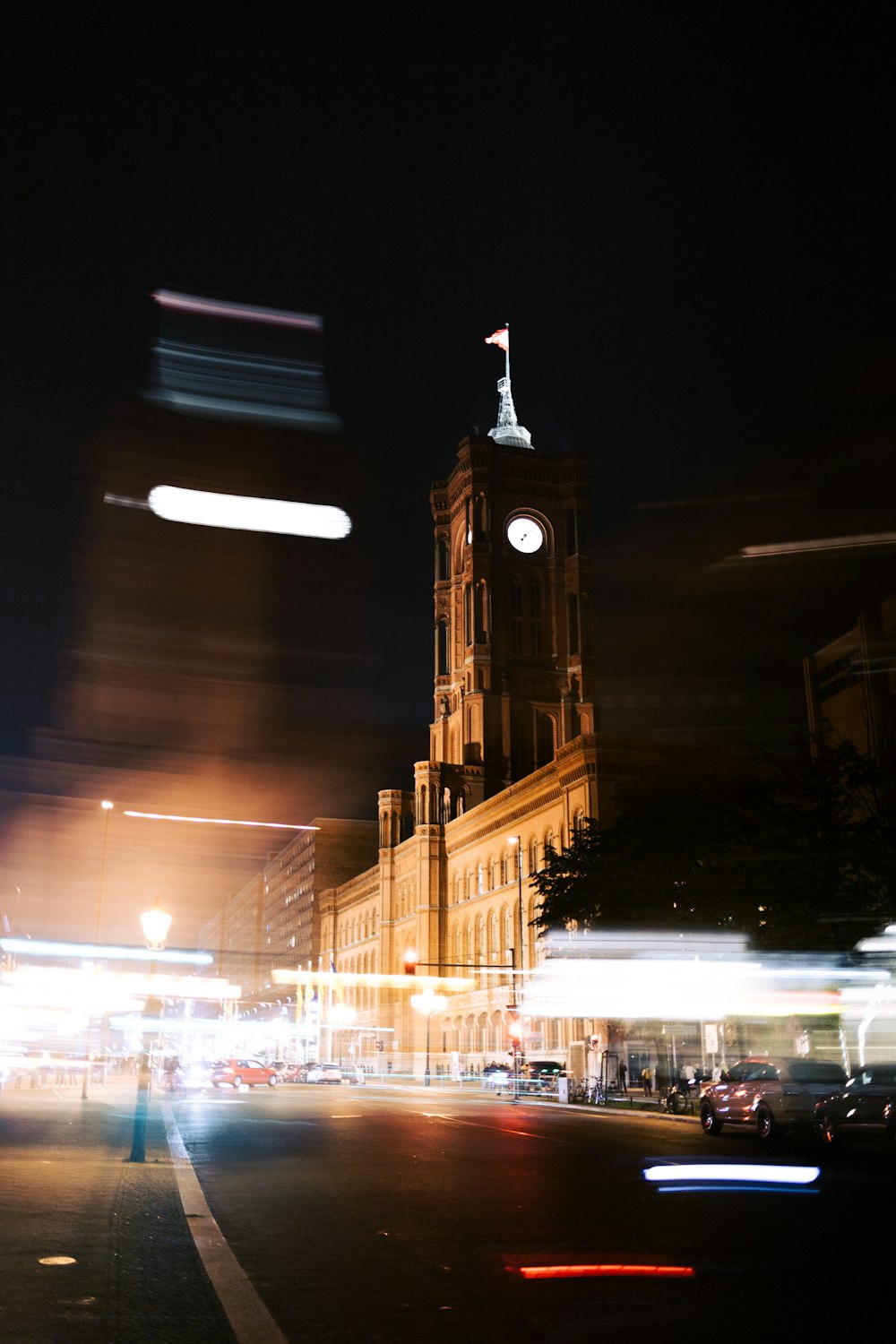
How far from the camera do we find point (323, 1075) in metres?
62.7

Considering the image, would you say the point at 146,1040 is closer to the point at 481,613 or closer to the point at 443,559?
the point at 481,613

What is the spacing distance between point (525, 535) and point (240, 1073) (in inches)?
2372

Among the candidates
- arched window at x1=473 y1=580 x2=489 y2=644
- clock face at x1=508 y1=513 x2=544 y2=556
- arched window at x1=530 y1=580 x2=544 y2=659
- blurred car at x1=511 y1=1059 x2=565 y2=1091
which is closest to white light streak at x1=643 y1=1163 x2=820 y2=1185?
blurred car at x1=511 y1=1059 x2=565 y2=1091

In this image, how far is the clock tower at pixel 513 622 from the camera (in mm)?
97625

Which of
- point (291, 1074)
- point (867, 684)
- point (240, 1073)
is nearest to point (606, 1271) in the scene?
point (240, 1073)

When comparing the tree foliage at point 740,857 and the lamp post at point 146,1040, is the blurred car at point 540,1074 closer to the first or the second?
the tree foliage at point 740,857

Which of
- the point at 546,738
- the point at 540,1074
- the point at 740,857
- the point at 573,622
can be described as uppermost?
the point at 573,622

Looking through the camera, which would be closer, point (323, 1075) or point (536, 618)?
point (323, 1075)

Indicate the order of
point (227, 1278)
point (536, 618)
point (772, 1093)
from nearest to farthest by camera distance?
point (227, 1278), point (772, 1093), point (536, 618)

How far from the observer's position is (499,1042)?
75750 mm

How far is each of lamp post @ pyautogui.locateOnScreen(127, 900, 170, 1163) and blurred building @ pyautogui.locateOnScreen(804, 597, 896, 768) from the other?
124 feet

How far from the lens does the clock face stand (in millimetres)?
102562

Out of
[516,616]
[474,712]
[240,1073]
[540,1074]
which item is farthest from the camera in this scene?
[516,616]

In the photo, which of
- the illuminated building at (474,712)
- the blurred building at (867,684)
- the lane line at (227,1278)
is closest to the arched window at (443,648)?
the illuminated building at (474,712)
